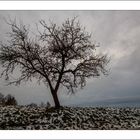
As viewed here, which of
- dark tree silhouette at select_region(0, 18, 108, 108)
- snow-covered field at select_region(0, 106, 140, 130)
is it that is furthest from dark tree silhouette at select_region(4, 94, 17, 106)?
dark tree silhouette at select_region(0, 18, 108, 108)

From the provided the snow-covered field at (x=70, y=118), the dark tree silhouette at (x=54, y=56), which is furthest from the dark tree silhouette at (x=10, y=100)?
the dark tree silhouette at (x=54, y=56)

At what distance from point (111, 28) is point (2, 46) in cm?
108

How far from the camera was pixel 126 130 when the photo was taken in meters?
3.83

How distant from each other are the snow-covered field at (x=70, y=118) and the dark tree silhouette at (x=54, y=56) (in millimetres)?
142

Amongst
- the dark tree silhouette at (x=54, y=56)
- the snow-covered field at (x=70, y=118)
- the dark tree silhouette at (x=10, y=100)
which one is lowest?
the snow-covered field at (x=70, y=118)

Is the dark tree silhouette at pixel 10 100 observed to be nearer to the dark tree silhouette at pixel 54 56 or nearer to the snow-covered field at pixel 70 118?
the snow-covered field at pixel 70 118

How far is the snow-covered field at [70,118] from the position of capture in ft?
12.6

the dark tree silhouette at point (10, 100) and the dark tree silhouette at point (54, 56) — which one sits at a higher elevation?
the dark tree silhouette at point (54, 56)

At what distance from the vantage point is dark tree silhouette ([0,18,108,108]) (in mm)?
3922

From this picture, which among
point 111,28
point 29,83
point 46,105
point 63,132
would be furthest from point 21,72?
point 111,28

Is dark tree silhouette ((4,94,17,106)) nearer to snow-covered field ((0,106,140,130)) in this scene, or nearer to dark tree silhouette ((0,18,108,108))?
snow-covered field ((0,106,140,130))

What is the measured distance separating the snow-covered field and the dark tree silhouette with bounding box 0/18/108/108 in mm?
142

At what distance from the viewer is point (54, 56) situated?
3963 millimetres

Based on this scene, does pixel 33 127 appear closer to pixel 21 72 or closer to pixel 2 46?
pixel 21 72
